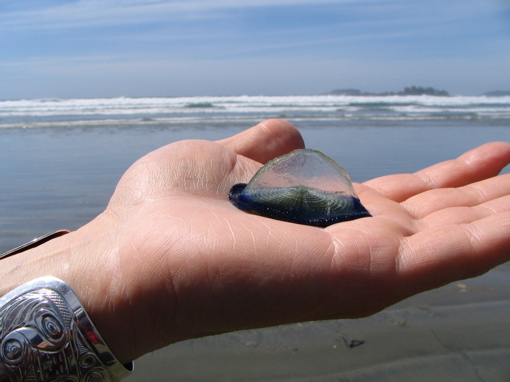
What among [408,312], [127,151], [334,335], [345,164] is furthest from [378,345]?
[127,151]

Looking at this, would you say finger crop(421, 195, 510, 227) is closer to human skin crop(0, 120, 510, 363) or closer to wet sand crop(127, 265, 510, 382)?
human skin crop(0, 120, 510, 363)

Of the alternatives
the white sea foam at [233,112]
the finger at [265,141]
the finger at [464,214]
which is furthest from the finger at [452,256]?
the white sea foam at [233,112]

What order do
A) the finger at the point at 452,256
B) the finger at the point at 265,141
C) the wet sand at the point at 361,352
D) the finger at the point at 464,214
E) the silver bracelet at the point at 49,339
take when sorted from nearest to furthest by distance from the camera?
the silver bracelet at the point at 49,339
the finger at the point at 452,256
the finger at the point at 464,214
the wet sand at the point at 361,352
the finger at the point at 265,141

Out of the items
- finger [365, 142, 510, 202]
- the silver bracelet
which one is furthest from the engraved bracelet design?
finger [365, 142, 510, 202]

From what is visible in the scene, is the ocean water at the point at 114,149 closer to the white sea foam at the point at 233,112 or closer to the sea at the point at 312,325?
the sea at the point at 312,325

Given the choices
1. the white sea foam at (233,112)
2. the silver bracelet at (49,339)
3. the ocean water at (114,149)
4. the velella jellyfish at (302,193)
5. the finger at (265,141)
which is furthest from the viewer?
the white sea foam at (233,112)

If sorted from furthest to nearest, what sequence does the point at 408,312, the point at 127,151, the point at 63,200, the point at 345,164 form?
1. the point at 127,151
2. the point at 345,164
3. the point at 63,200
4. the point at 408,312

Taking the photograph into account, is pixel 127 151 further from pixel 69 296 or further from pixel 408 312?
pixel 69 296
